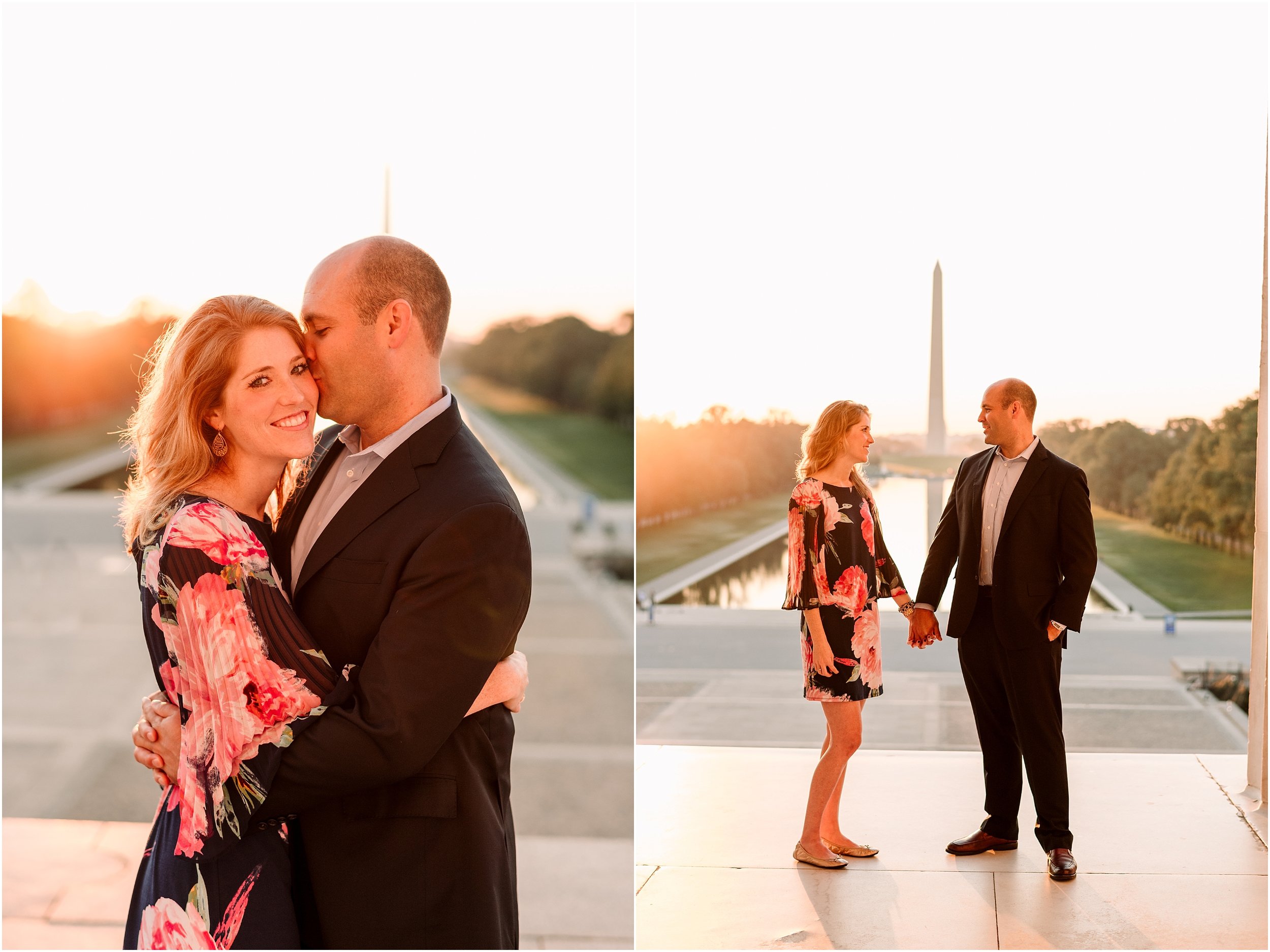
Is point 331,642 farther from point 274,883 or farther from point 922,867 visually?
point 922,867

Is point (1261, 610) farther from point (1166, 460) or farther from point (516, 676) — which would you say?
point (516, 676)

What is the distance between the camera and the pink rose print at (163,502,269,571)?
1.42m

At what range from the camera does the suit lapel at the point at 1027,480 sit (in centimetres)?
352

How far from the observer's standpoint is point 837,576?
355cm

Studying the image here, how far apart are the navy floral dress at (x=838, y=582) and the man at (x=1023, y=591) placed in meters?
0.25

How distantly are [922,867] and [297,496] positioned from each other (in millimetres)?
2867

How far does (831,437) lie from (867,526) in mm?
337

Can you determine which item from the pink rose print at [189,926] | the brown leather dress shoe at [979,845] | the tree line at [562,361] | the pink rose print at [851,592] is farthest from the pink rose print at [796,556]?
the tree line at [562,361]

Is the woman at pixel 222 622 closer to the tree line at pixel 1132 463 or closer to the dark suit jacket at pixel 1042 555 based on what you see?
the dark suit jacket at pixel 1042 555

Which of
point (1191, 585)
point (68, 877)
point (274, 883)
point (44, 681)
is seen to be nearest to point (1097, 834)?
point (274, 883)

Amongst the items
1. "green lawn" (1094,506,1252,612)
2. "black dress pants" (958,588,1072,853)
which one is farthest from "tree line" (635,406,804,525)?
"black dress pants" (958,588,1072,853)

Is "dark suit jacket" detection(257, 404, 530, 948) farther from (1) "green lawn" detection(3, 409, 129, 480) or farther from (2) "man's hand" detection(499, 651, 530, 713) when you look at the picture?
(1) "green lawn" detection(3, 409, 129, 480)

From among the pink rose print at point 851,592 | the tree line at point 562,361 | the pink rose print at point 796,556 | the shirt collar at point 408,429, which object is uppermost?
the tree line at point 562,361

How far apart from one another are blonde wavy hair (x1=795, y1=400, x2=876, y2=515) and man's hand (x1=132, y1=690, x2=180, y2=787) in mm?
2497
